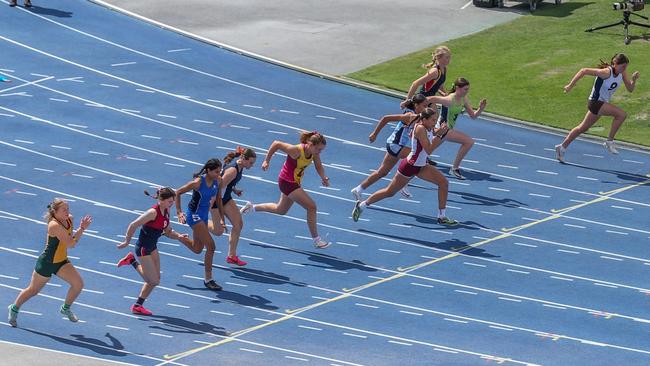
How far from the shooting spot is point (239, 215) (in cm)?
2016

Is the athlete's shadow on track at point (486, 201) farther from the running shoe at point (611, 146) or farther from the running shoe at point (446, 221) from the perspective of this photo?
the running shoe at point (611, 146)

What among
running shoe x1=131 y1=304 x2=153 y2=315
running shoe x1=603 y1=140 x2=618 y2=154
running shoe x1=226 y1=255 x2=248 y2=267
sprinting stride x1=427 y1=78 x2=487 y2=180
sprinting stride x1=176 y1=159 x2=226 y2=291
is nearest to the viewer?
running shoe x1=131 y1=304 x2=153 y2=315

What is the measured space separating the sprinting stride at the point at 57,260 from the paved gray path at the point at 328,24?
578 inches

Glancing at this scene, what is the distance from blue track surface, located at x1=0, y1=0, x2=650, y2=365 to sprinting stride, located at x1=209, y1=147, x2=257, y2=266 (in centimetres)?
50

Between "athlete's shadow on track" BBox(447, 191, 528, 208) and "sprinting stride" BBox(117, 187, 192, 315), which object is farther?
"athlete's shadow on track" BBox(447, 191, 528, 208)

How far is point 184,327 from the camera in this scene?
59.0 feet

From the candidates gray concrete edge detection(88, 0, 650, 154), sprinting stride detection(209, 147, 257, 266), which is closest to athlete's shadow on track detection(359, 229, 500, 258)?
sprinting stride detection(209, 147, 257, 266)

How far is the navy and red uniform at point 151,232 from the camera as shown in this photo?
714 inches

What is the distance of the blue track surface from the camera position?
1770 centimetres

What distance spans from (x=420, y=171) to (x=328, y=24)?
14.6 meters

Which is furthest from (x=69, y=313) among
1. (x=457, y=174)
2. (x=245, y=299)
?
(x=457, y=174)

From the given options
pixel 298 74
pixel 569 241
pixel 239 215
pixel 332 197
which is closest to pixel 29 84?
pixel 298 74

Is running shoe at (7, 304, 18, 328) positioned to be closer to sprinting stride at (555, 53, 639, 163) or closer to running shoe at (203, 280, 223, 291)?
running shoe at (203, 280, 223, 291)

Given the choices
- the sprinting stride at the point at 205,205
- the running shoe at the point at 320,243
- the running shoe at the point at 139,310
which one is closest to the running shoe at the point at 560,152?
the running shoe at the point at 320,243
